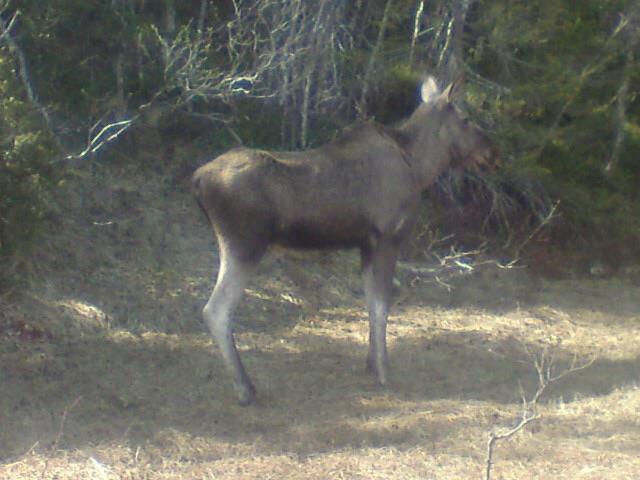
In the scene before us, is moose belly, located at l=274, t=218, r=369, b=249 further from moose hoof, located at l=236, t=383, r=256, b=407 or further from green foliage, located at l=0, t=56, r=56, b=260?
green foliage, located at l=0, t=56, r=56, b=260

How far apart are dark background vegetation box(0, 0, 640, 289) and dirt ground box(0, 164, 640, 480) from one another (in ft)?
2.83

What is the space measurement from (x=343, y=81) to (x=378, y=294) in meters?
3.90

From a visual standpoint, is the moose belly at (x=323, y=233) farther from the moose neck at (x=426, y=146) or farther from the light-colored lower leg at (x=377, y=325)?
the moose neck at (x=426, y=146)

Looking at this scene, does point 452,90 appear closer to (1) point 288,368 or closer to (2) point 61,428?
(1) point 288,368

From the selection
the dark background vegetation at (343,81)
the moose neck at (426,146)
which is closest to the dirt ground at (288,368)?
the dark background vegetation at (343,81)

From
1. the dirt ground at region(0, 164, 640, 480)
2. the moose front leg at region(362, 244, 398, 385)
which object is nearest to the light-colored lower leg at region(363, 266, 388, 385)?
the moose front leg at region(362, 244, 398, 385)

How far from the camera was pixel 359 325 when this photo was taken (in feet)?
32.0

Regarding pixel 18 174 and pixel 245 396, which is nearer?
pixel 245 396

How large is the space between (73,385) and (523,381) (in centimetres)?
378

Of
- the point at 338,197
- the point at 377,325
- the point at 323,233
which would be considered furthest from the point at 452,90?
the point at 377,325

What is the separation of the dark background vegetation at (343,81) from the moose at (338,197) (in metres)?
1.72

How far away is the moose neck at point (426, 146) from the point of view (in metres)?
8.32

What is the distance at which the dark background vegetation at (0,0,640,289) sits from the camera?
10312mm

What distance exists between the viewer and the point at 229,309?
7.25 metres
